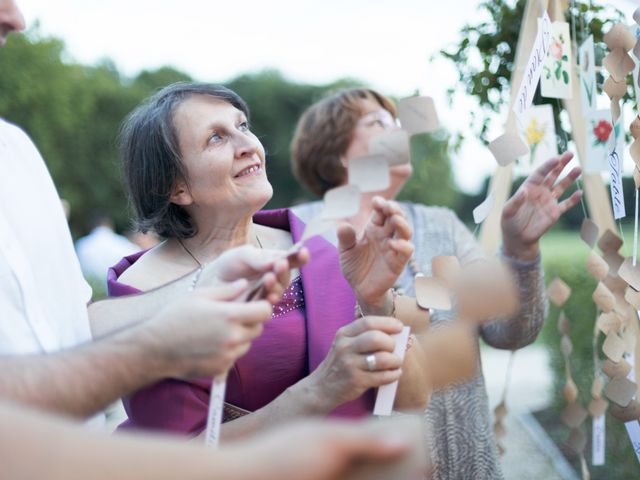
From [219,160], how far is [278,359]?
47 centimetres

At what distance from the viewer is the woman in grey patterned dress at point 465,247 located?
189 cm

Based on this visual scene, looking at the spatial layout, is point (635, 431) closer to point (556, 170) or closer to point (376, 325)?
point (556, 170)

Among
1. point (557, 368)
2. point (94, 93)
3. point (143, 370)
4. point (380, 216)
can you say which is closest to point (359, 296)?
point (380, 216)

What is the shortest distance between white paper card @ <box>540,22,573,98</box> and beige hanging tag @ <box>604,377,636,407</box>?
2.27 feet

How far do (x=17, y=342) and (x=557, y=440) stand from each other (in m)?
3.68

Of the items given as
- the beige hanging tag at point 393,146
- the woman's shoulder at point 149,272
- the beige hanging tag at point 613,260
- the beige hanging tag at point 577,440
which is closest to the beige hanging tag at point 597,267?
the beige hanging tag at point 613,260

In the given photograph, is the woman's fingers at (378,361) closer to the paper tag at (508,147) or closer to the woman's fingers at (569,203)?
the paper tag at (508,147)

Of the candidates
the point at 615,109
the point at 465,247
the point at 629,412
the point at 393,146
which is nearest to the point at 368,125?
the point at 465,247

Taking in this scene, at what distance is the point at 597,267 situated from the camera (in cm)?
188

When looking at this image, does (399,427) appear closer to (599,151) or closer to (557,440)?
(599,151)

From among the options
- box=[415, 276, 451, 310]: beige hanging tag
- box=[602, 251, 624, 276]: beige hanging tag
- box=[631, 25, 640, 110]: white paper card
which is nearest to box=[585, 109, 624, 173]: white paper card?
box=[631, 25, 640, 110]: white paper card

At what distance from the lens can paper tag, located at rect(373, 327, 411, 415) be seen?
1.47 m

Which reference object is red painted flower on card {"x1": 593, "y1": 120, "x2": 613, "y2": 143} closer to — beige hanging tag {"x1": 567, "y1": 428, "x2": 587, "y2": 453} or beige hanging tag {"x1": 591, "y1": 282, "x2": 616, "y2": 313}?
beige hanging tag {"x1": 591, "y1": 282, "x2": 616, "y2": 313}

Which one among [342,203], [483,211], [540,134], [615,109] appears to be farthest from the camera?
[540,134]
